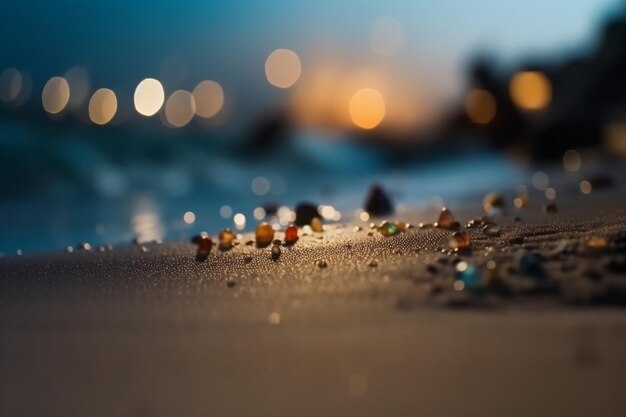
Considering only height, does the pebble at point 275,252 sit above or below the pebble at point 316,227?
below

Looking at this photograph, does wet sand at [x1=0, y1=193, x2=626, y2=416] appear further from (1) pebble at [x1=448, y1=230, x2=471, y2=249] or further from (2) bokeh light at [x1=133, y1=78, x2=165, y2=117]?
(2) bokeh light at [x1=133, y1=78, x2=165, y2=117]

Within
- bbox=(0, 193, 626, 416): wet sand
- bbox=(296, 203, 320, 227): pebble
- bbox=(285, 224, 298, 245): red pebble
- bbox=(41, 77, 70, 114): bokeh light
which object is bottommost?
bbox=(0, 193, 626, 416): wet sand

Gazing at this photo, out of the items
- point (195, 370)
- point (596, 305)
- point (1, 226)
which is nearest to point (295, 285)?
point (195, 370)

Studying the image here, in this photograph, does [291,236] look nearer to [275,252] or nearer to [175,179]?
[275,252]

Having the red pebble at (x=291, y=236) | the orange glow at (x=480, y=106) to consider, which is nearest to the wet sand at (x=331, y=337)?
the red pebble at (x=291, y=236)

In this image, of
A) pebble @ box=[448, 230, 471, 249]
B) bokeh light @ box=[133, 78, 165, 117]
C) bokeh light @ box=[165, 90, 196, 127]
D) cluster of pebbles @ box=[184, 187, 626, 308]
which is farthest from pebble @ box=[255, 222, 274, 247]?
bokeh light @ box=[165, 90, 196, 127]

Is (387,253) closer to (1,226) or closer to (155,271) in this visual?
(155,271)

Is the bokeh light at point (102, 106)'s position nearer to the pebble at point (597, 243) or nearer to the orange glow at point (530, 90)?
the orange glow at point (530, 90)
